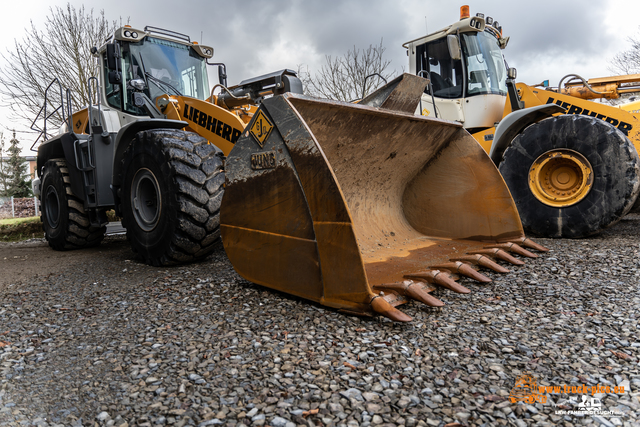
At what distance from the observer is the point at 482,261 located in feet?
10.1

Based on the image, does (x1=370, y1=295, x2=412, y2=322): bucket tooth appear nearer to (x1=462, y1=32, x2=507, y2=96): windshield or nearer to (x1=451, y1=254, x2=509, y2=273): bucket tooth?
(x1=451, y1=254, x2=509, y2=273): bucket tooth

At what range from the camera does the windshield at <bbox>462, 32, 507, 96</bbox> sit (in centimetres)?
571

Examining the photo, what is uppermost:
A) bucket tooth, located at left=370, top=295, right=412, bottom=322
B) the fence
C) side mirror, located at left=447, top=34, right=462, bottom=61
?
side mirror, located at left=447, top=34, right=462, bottom=61

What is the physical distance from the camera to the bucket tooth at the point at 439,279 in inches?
99.6

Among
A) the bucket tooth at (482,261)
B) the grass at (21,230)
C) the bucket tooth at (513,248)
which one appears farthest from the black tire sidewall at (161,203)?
the grass at (21,230)

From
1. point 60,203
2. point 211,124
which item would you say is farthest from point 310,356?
point 60,203

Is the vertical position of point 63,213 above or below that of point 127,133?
below

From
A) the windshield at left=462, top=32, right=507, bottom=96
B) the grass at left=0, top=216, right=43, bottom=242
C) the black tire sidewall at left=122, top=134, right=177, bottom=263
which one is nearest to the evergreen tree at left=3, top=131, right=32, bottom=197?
the grass at left=0, top=216, right=43, bottom=242

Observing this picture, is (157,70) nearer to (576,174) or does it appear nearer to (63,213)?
(63,213)

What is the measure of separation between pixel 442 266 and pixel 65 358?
226 centimetres

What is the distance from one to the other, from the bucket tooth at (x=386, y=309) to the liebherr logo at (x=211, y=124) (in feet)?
8.69

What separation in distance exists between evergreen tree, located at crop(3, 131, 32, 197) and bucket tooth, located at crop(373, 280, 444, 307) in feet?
102

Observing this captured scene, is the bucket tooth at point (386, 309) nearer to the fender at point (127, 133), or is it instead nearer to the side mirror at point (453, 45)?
the fender at point (127, 133)

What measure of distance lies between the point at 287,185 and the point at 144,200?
218 cm
